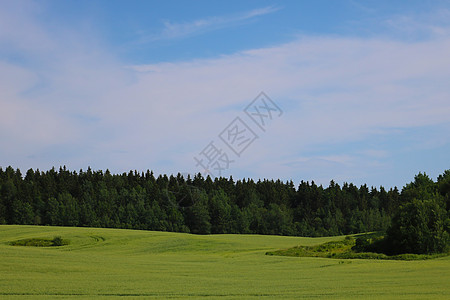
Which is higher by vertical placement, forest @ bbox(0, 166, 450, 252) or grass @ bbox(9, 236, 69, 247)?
forest @ bbox(0, 166, 450, 252)

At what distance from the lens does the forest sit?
357ft

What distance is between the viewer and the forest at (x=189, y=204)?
357ft

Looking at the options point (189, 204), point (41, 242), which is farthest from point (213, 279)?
point (189, 204)

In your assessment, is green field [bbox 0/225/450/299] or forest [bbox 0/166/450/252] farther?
forest [bbox 0/166/450/252]

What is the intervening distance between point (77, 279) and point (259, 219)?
327 feet

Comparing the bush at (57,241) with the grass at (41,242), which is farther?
the bush at (57,241)

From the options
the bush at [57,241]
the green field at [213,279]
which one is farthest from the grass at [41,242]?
the green field at [213,279]

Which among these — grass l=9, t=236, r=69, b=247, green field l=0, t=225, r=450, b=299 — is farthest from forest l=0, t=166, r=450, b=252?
green field l=0, t=225, r=450, b=299

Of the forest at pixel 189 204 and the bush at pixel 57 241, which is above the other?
the forest at pixel 189 204

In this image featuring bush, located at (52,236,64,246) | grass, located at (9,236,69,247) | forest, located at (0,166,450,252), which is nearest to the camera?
grass, located at (9,236,69,247)

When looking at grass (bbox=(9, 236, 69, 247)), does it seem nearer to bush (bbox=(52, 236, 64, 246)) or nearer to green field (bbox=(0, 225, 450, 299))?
bush (bbox=(52, 236, 64, 246))

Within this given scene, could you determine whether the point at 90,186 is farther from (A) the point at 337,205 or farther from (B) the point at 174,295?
(B) the point at 174,295

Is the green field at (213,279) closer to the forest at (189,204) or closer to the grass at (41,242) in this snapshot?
the grass at (41,242)

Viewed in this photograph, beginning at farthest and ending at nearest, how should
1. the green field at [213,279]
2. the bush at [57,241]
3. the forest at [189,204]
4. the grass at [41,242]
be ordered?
the forest at [189,204] < the bush at [57,241] < the grass at [41,242] < the green field at [213,279]
